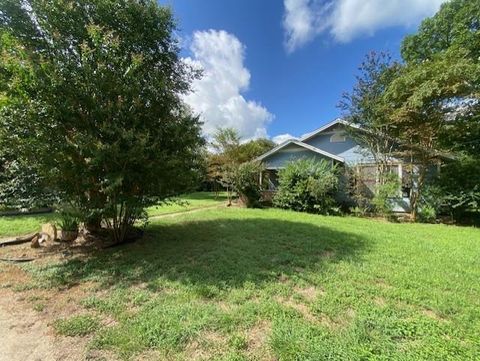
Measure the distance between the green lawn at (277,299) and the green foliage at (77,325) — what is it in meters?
0.01

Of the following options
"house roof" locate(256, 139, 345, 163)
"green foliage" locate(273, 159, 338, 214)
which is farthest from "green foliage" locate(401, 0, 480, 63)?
"green foliage" locate(273, 159, 338, 214)

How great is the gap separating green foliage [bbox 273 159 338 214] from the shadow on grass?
464cm

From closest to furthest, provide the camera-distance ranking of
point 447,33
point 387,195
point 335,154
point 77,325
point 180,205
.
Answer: point 77,325 < point 180,205 < point 387,195 < point 335,154 < point 447,33

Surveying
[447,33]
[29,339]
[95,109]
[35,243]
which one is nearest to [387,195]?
[95,109]

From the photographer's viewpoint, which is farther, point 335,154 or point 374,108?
point 335,154

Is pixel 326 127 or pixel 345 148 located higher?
pixel 326 127

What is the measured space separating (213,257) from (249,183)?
9351mm

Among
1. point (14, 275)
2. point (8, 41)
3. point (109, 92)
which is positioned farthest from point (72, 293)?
point (8, 41)

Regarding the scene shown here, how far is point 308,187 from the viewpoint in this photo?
12.9 metres

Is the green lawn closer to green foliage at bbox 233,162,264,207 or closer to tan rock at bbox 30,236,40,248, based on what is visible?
tan rock at bbox 30,236,40,248

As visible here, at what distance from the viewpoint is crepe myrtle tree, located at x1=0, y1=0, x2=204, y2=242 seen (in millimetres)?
5008

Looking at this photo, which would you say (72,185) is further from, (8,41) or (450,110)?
(450,110)

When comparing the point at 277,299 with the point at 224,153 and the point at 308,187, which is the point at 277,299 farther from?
the point at 224,153

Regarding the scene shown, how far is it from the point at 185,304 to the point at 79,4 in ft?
22.6
